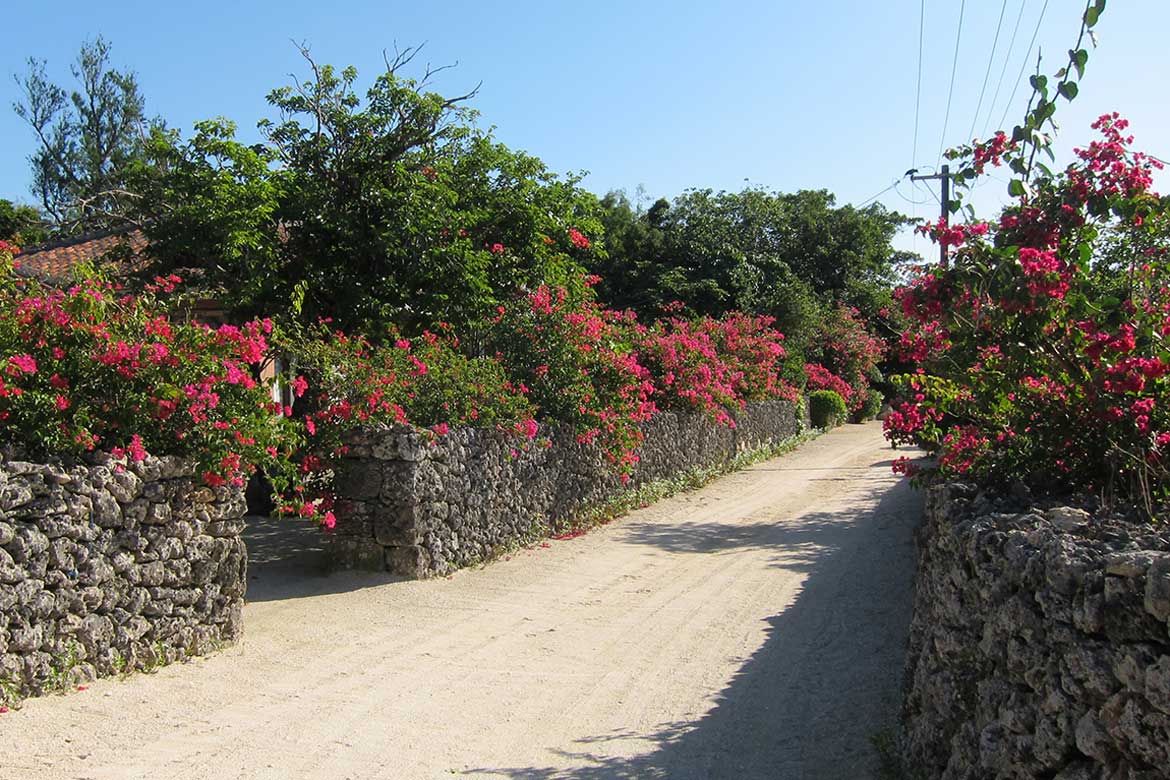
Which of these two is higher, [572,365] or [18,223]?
[18,223]

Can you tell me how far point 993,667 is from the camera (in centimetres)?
372

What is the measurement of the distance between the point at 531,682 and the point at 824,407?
97.2 ft

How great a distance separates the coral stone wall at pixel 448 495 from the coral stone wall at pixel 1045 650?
586 centimetres

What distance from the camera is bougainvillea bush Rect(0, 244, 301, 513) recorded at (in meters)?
5.80

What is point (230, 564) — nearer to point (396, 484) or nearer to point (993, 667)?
point (396, 484)

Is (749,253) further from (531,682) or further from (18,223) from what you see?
Result: (531,682)

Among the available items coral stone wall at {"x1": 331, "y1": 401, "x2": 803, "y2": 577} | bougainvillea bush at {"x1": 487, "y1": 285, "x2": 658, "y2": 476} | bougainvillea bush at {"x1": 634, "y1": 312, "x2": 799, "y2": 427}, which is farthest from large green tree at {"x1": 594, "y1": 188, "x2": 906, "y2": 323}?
coral stone wall at {"x1": 331, "y1": 401, "x2": 803, "y2": 577}

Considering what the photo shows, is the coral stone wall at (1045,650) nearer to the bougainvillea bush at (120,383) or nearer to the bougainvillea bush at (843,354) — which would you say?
the bougainvillea bush at (120,383)

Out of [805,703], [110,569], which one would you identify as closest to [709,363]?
[805,703]

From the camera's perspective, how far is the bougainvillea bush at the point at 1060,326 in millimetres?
4270

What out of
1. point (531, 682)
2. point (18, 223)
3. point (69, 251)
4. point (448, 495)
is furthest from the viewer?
point (18, 223)

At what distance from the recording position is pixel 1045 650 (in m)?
3.25

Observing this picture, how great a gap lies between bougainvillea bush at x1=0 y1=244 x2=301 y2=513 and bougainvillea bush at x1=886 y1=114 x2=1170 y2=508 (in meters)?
4.74

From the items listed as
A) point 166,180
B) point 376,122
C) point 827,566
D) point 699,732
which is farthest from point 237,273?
point 699,732
